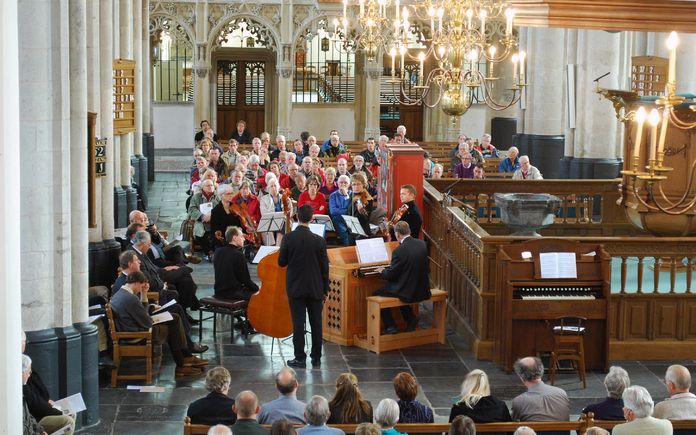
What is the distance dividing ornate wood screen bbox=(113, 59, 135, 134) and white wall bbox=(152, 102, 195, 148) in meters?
15.2

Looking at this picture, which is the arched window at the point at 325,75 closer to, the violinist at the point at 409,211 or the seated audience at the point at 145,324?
the violinist at the point at 409,211

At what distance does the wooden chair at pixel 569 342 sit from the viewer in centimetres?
1062

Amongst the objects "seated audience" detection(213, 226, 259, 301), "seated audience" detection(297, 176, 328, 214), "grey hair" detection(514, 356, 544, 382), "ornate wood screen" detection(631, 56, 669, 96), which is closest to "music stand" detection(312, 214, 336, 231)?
"seated audience" detection(297, 176, 328, 214)

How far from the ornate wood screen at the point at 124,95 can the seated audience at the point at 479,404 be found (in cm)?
888

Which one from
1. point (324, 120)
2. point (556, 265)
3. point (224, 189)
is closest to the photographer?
point (556, 265)

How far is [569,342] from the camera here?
1067 centimetres

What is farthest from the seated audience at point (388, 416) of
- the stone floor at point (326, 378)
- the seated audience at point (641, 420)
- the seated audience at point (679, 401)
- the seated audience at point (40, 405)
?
the stone floor at point (326, 378)

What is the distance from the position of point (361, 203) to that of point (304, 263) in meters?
4.56

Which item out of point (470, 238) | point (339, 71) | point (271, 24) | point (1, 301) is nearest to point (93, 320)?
point (470, 238)

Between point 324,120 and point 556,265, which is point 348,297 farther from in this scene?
point 324,120

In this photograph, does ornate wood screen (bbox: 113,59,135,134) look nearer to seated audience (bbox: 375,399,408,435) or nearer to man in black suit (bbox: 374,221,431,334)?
man in black suit (bbox: 374,221,431,334)

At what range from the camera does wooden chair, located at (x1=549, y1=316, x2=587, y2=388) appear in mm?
10625

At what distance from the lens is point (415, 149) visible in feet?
48.1

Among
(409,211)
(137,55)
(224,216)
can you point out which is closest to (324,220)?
(224,216)
